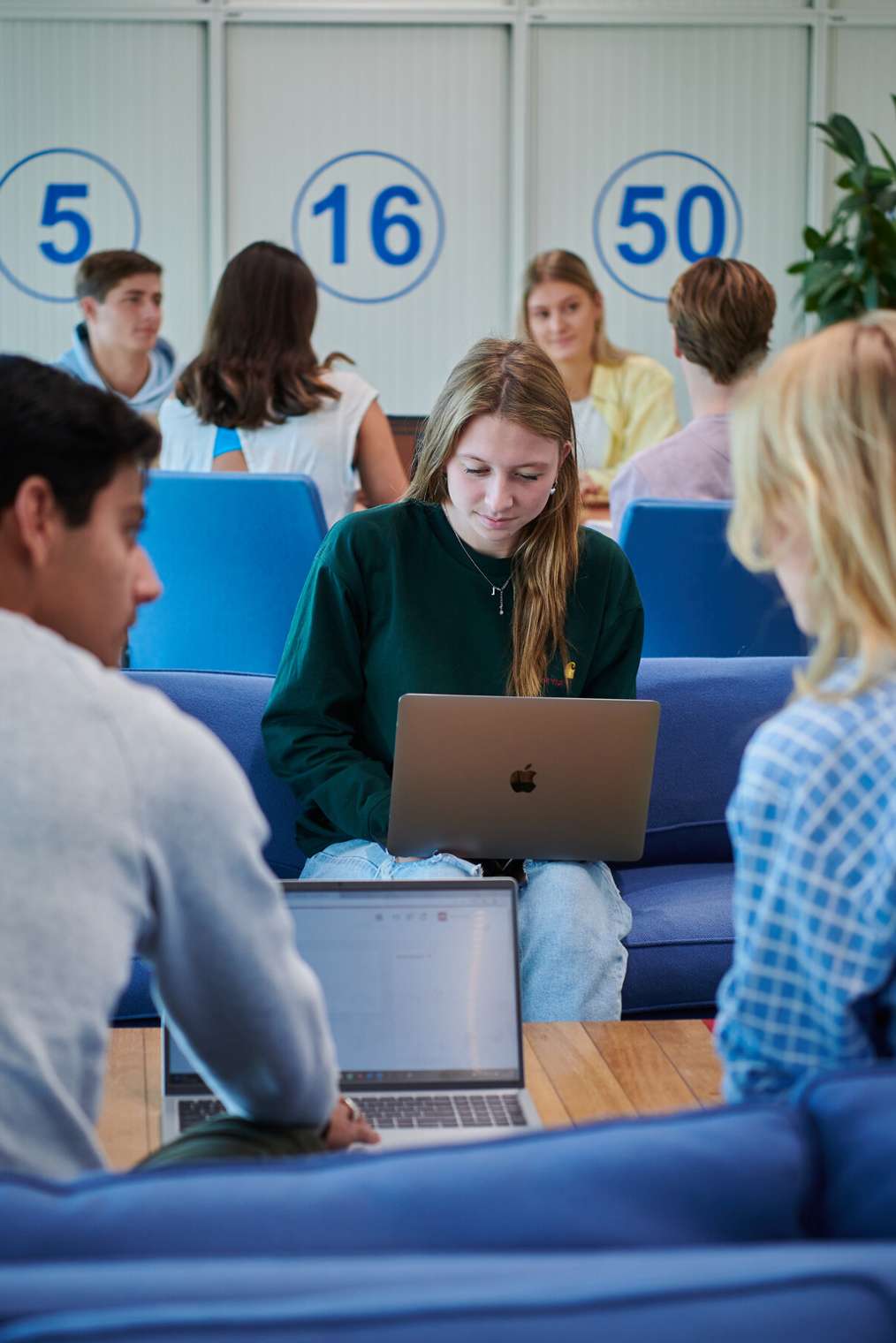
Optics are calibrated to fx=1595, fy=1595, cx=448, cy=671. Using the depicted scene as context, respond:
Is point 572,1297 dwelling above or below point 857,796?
below

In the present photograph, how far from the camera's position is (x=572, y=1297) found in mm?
705

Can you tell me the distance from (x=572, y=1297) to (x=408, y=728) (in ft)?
4.33

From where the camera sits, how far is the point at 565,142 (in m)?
5.79

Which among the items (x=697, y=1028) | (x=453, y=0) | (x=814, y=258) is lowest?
(x=697, y=1028)

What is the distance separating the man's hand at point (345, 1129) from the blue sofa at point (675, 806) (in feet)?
2.93

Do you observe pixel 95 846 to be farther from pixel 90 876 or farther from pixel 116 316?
pixel 116 316

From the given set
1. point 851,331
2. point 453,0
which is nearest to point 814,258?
point 453,0

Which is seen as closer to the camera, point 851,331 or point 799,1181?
point 799,1181

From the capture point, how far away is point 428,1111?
156 cm

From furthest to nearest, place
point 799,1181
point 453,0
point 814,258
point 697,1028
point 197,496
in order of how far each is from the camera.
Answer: point 453,0 < point 814,258 < point 197,496 < point 697,1028 < point 799,1181

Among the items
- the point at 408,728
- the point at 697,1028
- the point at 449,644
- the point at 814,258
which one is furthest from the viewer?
the point at 814,258

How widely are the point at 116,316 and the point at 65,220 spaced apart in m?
1.65

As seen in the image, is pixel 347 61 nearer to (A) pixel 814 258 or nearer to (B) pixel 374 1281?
(A) pixel 814 258

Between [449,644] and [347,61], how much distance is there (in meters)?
4.03
